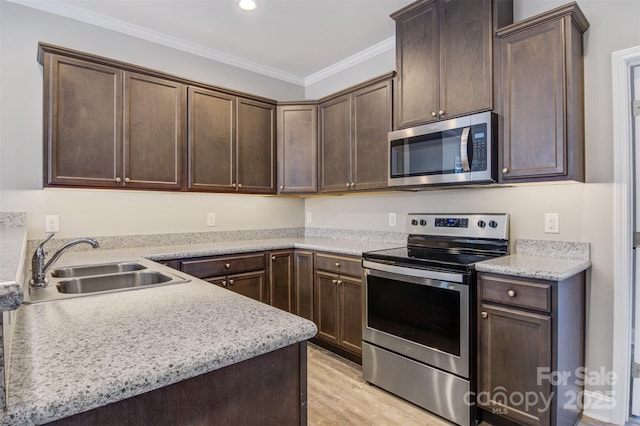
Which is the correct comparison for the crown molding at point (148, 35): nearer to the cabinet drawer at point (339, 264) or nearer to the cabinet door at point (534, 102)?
the cabinet drawer at point (339, 264)

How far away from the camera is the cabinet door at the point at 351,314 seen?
2672 millimetres

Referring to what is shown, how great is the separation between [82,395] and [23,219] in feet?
8.06

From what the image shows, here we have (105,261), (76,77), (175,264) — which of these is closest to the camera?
(105,261)

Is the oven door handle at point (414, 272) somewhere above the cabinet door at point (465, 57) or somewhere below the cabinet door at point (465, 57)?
below

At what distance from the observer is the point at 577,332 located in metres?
1.98

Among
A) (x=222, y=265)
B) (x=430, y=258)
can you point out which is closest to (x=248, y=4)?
(x=222, y=265)

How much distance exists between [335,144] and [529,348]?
2149mm

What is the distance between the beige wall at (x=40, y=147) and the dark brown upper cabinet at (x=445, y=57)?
5.84 feet

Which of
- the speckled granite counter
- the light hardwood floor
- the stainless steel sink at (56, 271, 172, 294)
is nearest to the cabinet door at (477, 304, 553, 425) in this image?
the speckled granite counter

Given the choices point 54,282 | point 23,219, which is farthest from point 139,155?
point 54,282

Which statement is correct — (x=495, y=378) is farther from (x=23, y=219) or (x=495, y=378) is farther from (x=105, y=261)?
(x=23, y=219)

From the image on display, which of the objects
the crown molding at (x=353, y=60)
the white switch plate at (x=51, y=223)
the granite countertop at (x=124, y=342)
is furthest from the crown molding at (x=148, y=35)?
the granite countertop at (x=124, y=342)

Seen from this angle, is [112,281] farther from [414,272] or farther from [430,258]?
[430,258]

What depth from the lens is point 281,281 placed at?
10.3 feet
